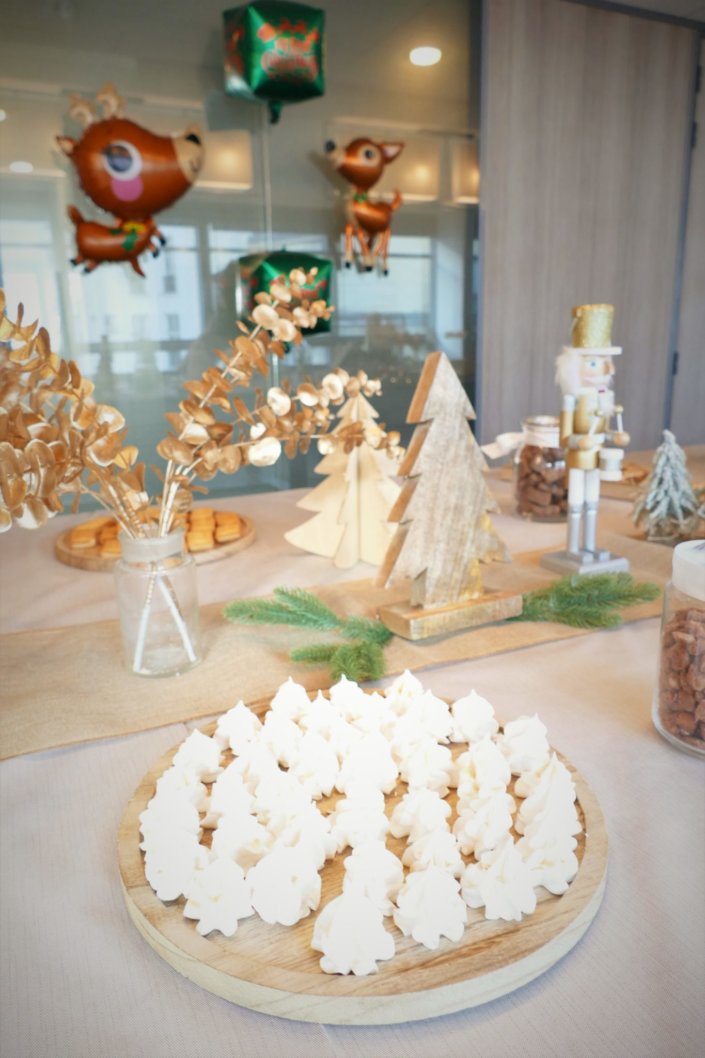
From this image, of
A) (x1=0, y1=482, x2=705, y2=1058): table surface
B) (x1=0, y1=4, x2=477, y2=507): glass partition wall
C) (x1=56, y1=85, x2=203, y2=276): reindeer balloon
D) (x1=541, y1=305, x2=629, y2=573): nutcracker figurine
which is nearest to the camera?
(x1=0, y1=482, x2=705, y2=1058): table surface

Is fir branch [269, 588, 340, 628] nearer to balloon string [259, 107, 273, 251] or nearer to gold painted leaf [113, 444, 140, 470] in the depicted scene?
gold painted leaf [113, 444, 140, 470]

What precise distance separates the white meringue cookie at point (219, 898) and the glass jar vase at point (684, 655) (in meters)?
0.42

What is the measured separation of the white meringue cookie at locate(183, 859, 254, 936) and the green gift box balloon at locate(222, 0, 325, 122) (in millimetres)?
2267

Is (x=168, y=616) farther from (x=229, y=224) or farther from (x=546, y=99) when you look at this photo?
(x=546, y=99)

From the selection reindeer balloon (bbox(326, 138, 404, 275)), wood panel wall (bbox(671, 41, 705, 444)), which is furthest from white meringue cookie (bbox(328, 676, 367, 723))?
wood panel wall (bbox(671, 41, 705, 444))

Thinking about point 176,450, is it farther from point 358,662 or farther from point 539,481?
point 539,481

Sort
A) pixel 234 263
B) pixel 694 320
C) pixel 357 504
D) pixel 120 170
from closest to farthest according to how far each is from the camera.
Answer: pixel 357 504 → pixel 120 170 → pixel 234 263 → pixel 694 320

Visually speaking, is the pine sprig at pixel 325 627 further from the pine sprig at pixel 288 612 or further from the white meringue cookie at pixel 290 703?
the white meringue cookie at pixel 290 703

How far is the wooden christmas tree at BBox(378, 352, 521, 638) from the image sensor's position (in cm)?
93

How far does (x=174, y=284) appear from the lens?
2.48m

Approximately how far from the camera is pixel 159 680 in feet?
2.90

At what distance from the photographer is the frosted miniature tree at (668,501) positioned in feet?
4.26

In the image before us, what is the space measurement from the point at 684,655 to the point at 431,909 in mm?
341

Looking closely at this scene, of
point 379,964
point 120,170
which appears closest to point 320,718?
point 379,964
